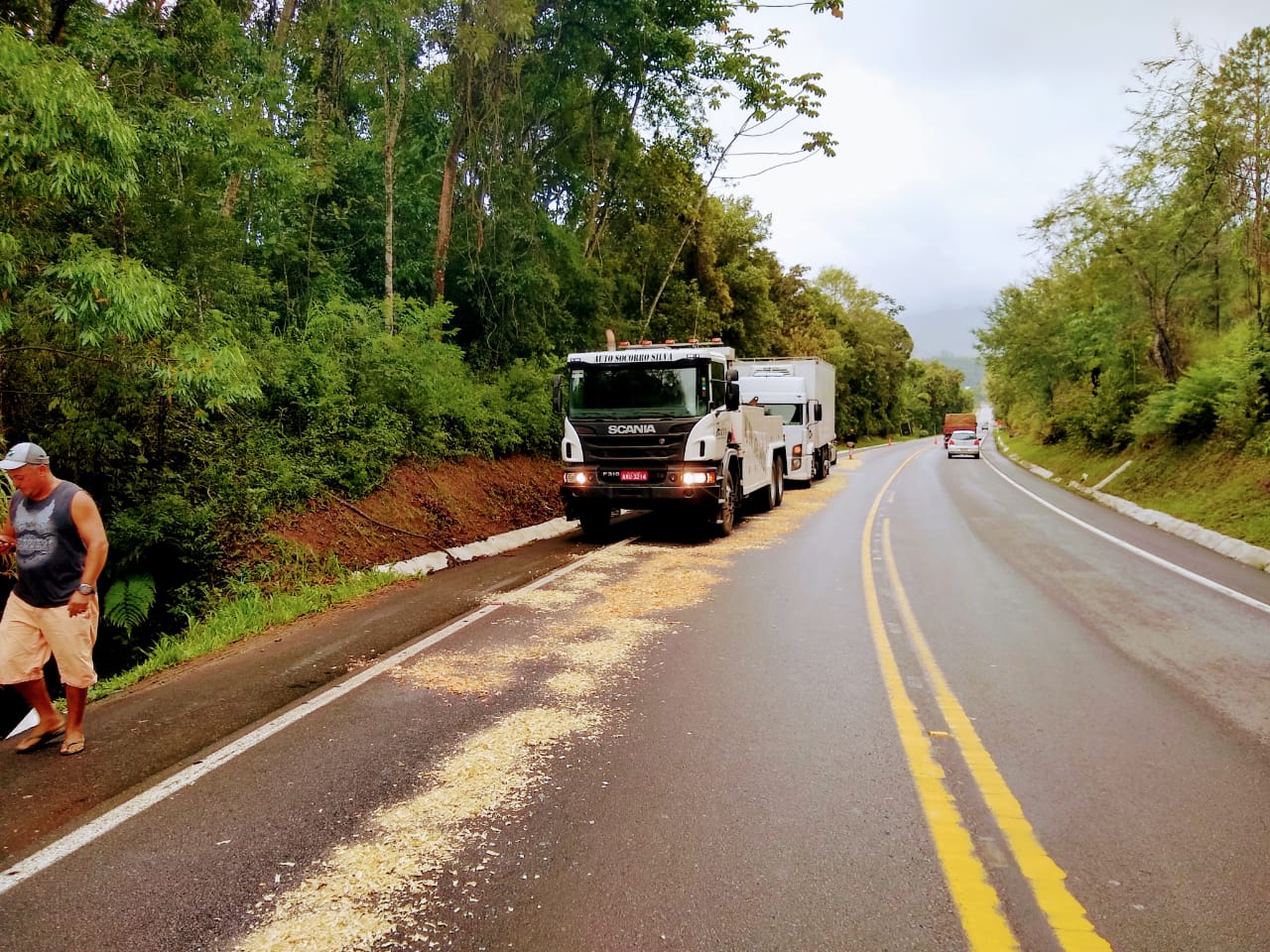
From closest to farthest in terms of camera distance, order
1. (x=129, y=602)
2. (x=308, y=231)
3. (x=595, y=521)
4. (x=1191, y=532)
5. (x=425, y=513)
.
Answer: (x=129, y=602)
(x=425, y=513)
(x=595, y=521)
(x=1191, y=532)
(x=308, y=231)

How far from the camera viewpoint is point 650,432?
12703 millimetres

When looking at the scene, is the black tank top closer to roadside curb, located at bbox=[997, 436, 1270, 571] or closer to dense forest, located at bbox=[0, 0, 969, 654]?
dense forest, located at bbox=[0, 0, 969, 654]

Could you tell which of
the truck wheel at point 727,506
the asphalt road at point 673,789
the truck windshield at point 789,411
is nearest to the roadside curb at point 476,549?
the asphalt road at point 673,789

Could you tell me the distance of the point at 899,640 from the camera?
709cm

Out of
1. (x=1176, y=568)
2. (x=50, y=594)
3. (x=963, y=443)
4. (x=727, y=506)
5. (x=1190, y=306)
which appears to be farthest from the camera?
(x=963, y=443)

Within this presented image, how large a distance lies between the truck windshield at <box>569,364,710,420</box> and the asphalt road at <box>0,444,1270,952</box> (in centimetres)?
527

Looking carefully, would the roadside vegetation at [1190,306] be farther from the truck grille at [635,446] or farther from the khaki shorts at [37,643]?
the khaki shorts at [37,643]

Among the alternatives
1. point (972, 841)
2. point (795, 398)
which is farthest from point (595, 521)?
point (795, 398)

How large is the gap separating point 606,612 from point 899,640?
2.87 metres

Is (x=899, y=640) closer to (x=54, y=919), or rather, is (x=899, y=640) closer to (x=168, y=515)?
(x=54, y=919)

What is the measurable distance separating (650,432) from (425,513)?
399 centimetres

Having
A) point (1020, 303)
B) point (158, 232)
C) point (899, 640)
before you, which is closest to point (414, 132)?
point (158, 232)

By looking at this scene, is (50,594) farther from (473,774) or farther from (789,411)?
(789,411)

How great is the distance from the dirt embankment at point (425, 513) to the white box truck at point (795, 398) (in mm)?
7798
